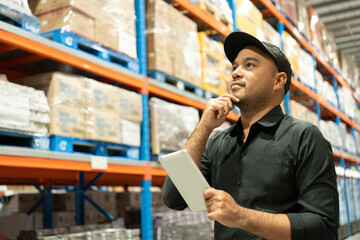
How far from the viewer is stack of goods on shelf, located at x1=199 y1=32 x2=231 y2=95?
191 inches

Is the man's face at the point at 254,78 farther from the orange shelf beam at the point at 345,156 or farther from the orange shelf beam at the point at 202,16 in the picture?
the orange shelf beam at the point at 345,156

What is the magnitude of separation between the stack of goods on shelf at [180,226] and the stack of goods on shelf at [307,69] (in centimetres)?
410

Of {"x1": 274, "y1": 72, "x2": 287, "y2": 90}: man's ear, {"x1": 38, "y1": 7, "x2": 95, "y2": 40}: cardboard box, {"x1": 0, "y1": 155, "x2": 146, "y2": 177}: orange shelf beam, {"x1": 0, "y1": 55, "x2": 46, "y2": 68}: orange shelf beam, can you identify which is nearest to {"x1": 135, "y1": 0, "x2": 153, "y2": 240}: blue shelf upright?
{"x1": 0, "y1": 155, "x2": 146, "y2": 177}: orange shelf beam

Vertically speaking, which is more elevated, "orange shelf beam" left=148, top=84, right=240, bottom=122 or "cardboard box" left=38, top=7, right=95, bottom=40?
"cardboard box" left=38, top=7, right=95, bottom=40

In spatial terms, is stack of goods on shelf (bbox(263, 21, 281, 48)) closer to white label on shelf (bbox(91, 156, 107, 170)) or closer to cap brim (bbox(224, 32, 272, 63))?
white label on shelf (bbox(91, 156, 107, 170))

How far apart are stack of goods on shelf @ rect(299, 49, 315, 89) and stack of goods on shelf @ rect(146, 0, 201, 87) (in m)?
3.79

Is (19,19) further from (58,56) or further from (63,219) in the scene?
(63,219)

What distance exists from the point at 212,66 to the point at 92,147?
2183 mm

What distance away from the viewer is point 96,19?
11.1 ft

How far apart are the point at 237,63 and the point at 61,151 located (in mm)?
1753

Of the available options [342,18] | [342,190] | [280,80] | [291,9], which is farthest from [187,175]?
[342,18]

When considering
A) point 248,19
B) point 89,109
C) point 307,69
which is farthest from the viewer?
point 307,69

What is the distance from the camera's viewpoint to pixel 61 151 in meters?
2.98

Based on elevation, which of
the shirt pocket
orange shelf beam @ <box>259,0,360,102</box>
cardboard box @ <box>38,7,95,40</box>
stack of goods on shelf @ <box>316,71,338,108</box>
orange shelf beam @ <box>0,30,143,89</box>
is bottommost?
the shirt pocket
